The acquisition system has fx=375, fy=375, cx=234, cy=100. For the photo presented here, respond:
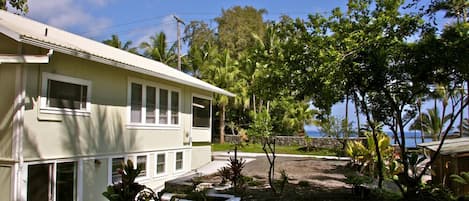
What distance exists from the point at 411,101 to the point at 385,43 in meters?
1.78

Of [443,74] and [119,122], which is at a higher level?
[443,74]

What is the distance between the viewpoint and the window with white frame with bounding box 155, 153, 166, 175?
46.1 feet

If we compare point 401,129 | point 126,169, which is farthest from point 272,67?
point 126,169

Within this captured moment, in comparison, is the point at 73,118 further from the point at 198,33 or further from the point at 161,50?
the point at 198,33

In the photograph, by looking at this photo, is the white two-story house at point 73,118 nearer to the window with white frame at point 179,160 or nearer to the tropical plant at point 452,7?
the window with white frame at point 179,160

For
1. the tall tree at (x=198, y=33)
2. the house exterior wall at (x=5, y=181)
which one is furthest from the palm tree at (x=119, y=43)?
the house exterior wall at (x=5, y=181)

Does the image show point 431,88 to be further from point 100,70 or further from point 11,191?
point 11,191

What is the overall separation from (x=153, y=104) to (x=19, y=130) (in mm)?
5551

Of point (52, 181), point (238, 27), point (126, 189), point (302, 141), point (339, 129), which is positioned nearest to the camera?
point (126, 189)

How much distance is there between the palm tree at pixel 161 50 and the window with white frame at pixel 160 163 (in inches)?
869

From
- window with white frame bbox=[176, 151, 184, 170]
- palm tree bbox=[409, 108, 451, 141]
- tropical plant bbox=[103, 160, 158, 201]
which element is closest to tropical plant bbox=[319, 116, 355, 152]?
palm tree bbox=[409, 108, 451, 141]

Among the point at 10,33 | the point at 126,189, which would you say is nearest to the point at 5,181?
the point at 10,33

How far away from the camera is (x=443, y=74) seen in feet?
26.3

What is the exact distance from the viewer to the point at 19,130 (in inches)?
331
